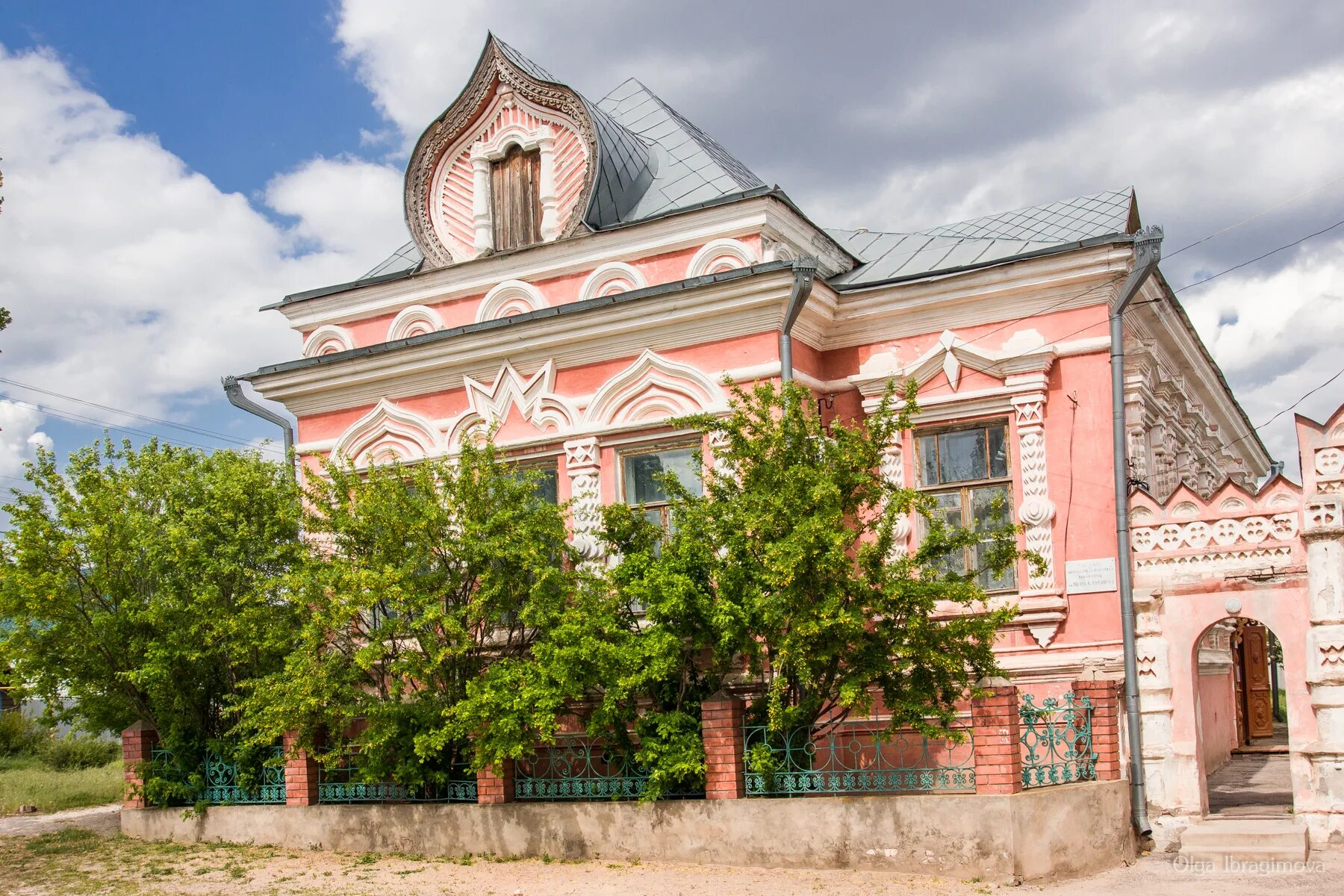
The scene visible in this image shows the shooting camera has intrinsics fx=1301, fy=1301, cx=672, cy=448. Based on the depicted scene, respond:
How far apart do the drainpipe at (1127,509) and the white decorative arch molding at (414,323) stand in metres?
6.87

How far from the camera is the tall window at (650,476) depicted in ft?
40.4

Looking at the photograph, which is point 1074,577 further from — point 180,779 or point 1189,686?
point 180,779

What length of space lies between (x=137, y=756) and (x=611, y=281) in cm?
649

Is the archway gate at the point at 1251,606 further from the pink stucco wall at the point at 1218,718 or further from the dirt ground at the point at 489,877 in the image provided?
the pink stucco wall at the point at 1218,718

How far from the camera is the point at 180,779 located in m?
12.3

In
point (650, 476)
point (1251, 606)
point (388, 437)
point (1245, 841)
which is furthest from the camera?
point (388, 437)

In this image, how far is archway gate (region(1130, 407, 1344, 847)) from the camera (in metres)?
9.87

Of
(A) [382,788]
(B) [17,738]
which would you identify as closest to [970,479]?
(A) [382,788]

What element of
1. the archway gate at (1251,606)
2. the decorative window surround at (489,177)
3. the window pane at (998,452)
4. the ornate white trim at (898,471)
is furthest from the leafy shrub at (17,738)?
the archway gate at (1251,606)

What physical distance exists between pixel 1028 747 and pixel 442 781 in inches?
186

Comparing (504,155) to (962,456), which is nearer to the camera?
(962,456)

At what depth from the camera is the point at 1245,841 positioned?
9.70 m

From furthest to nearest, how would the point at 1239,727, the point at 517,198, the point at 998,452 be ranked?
1. the point at 1239,727
2. the point at 517,198
3. the point at 998,452

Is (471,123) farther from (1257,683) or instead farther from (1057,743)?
(1257,683)
